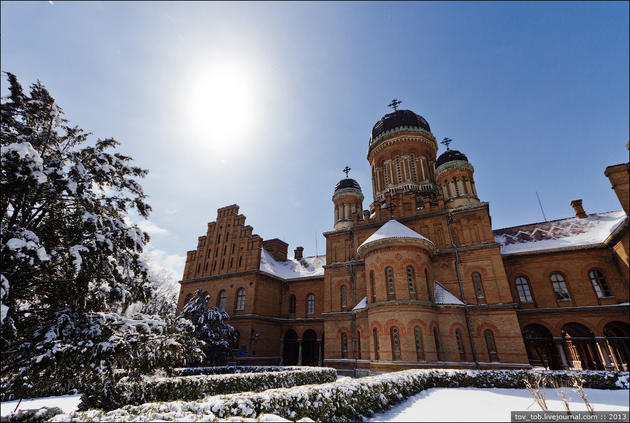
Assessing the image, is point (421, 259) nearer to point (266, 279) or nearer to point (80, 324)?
point (266, 279)

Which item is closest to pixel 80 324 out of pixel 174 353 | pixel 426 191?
pixel 174 353

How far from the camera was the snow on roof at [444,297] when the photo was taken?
1897cm

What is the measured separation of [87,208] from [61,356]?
12.0 feet

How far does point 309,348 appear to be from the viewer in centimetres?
2975

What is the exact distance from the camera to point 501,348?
58.6ft

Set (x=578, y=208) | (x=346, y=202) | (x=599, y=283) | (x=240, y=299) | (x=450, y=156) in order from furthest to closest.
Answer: (x=346, y=202), (x=240, y=299), (x=450, y=156), (x=578, y=208), (x=599, y=283)

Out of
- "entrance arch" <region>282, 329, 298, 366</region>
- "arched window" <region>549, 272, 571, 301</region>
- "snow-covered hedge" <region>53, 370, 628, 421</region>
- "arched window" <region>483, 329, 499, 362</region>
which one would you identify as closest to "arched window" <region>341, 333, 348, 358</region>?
"entrance arch" <region>282, 329, 298, 366</region>

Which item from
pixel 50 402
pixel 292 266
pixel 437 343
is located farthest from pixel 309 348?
pixel 50 402

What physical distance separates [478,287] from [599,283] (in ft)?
25.9

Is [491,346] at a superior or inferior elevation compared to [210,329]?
inferior

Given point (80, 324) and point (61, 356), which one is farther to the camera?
point (80, 324)

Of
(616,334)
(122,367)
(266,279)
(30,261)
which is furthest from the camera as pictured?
(266,279)

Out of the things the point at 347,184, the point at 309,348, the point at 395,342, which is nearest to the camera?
the point at 395,342

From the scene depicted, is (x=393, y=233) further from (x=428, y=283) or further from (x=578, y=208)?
(x=578, y=208)
